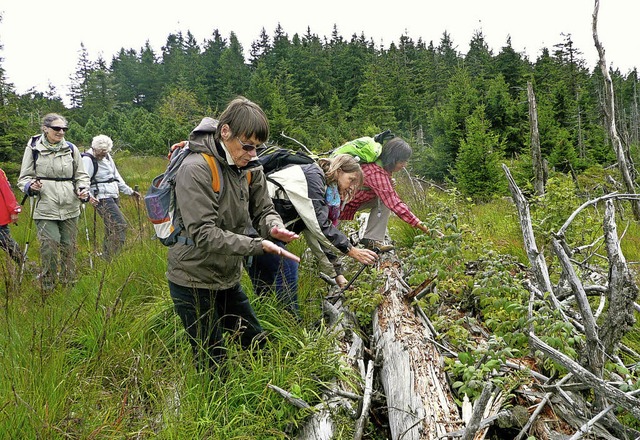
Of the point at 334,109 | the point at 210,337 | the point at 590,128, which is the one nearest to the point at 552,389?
the point at 210,337

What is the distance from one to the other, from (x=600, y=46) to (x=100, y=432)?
377 cm

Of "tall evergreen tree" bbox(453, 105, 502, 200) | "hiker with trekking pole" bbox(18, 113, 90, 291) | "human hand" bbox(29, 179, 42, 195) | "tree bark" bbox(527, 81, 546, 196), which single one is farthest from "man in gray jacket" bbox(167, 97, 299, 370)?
"tall evergreen tree" bbox(453, 105, 502, 200)

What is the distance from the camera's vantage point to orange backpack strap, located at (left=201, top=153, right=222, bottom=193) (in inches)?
94.7

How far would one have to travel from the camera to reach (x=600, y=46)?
2.89 metres

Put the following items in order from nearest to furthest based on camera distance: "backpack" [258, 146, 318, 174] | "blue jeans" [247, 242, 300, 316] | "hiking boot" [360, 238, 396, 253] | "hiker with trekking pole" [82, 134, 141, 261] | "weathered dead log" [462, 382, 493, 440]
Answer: "weathered dead log" [462, 382, 493, 440] < "blue jeans" [247, 242, 300, 316] < "backpack" [258, 146, 318, 174] < "hiking boot" [360, 238, 396, 253] < "hiker with trekking pole" [82, 134, 141, 261]

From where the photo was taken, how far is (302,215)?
3.38 metres

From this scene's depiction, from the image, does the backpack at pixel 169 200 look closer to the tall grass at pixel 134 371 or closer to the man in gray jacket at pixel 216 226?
the man in gray jacket at pixel 216 226

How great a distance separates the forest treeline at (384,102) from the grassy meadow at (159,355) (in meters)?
1.65

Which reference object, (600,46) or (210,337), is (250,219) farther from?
(600,46)

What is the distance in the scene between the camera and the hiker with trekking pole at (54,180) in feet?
15.4

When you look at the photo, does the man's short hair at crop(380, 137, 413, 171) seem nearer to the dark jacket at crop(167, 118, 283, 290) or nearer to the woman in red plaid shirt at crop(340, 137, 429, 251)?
the woman in red plaid shirt at crop(340, 137, 429, 251)

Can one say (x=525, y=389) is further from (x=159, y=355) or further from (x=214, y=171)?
(x=159, y=355)

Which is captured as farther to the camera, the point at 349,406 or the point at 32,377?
the point at 349,406

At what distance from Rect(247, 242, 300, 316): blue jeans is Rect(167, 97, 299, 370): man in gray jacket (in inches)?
20.2
